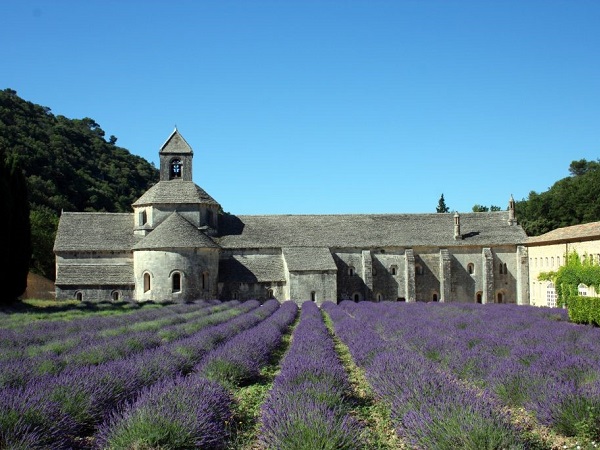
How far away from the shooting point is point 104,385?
8539mm

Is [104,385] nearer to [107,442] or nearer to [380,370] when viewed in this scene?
[107,442]

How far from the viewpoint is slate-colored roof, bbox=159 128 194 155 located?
42.2m

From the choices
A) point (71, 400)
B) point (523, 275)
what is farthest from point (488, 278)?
point (71, 400)

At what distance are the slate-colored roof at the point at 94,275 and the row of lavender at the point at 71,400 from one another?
27733mm

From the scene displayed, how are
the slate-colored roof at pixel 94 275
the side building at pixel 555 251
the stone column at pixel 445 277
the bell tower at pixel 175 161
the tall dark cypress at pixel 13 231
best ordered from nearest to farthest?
1. the side building at pixel 555 251
2. the tall dark cypress at pixel 13 231
3. the slate-colored roof at pixel 94 275
4. the stone column at pixel 445 277
5. the bell tower at pixel 175 161

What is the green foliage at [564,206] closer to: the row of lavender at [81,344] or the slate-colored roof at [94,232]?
the slate-colored roof at [94,232]

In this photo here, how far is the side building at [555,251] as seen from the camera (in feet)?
99.5

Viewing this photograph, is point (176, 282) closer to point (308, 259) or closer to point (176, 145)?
point (308, 259)

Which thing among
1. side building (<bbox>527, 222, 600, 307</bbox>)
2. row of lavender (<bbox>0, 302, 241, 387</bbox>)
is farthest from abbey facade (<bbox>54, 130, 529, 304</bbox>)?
row of lavender (<bbox>0, 302, 241, 387</bbox>)

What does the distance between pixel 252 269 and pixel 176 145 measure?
401 inches

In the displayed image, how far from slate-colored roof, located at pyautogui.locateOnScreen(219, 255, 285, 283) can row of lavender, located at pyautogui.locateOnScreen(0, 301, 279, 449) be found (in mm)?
27582

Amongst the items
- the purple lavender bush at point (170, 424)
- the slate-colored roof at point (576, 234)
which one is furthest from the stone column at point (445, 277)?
the purple lavender bush at point (170, 424)

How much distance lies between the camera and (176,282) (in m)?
36.7

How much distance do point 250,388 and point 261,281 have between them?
28.5 meters
